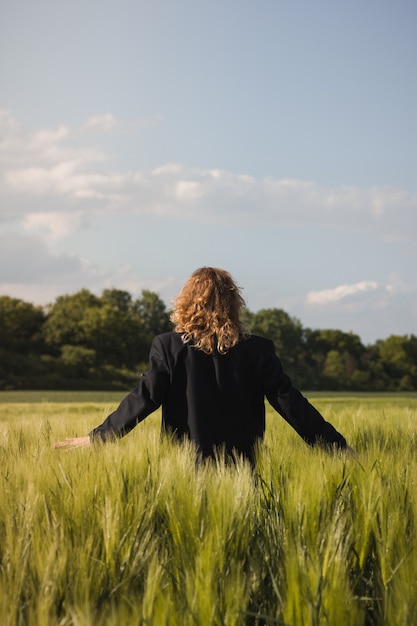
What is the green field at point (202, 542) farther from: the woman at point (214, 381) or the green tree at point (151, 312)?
the green tree at point (151, 312)

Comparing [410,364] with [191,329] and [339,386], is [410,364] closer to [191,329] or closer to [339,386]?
[339,386]

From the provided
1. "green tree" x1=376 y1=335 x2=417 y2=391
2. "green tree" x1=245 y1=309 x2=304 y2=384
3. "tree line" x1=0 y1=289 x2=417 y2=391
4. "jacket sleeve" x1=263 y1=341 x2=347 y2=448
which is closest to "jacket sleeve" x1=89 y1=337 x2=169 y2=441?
"jacket sleeve" x1=263 y1=341 x2=347 y2=448

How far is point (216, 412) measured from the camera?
3.94 meters

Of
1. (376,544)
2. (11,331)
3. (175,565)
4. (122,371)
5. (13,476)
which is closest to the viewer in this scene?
(175,565)

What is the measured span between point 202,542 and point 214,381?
1.88m

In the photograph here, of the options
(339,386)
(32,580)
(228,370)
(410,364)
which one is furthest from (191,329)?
(410,364)

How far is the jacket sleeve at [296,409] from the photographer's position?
3889 mm

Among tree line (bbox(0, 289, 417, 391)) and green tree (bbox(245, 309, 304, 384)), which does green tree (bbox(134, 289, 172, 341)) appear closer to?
tree line (bbox(0, 289, 417, 391))

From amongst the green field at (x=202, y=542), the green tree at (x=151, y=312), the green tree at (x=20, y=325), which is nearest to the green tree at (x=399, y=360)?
the green tree at (x=151, y=312)

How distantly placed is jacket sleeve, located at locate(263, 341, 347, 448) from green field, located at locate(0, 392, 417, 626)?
34.1 inches

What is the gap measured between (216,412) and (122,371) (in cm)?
4463

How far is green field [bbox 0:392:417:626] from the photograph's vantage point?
1.76m

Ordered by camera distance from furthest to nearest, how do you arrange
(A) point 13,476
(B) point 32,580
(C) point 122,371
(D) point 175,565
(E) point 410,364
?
(E) point 410,364, (C) point 122,371, (A) point 13,476, (D) point 175,565, (B) point 32,580

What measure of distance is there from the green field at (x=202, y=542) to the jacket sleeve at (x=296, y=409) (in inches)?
34.1
